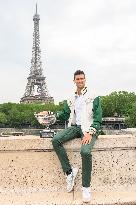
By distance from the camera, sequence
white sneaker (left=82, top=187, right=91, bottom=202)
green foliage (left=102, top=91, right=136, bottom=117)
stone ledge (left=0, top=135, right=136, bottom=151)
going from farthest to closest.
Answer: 1. green foliage (left=102, top=91, right=136, bottom=117)
2. stone ledge (left=0, top=135, right=136, bottom=151)
3. white sneaker (left=82, top=187, right=91, bottom=202)

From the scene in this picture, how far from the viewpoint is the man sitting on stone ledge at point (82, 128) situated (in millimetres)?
6977

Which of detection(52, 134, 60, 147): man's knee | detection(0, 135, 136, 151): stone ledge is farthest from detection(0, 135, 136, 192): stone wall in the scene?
detection(52, 134, 60, 147): man's knee

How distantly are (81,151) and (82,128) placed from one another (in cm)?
44

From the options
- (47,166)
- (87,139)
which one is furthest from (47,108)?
(87,139)

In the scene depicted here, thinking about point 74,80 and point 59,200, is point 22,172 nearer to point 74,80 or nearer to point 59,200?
point 59,200

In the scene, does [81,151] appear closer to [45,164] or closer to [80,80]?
[45,164]

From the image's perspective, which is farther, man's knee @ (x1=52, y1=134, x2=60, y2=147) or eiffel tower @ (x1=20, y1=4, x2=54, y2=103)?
eiffel tower @ (x1=20, y1=4, x2=54, y2=103)

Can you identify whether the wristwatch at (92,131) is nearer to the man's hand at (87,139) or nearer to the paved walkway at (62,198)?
the man's hand at (87,139)

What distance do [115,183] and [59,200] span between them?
1011mm

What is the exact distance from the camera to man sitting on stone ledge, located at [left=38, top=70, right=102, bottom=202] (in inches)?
275

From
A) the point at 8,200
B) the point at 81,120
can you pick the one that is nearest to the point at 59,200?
the point at 8,200

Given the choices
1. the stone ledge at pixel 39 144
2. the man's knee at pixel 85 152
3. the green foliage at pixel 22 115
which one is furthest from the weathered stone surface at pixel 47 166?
the green foliage at pixel 22 115

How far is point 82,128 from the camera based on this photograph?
23.8 ft

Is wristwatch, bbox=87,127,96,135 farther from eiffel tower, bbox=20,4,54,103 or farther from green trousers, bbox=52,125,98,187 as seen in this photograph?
eiffel tower, bbox=20,4,54,103
